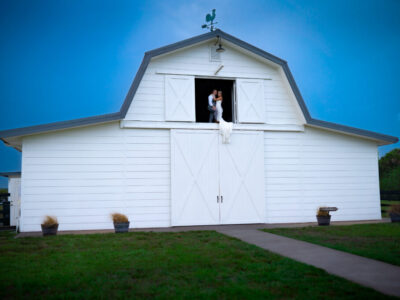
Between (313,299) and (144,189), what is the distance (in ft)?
25.6

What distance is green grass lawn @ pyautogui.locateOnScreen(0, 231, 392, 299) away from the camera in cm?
441

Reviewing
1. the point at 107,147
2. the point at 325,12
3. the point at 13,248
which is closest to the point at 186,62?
the point at 107,147

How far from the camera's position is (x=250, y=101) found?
1245cm

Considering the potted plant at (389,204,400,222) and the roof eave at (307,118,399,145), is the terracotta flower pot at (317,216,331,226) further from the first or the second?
the roof eave at (307,118,399,145)

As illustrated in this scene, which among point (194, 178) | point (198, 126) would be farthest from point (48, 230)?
point (198, 126)

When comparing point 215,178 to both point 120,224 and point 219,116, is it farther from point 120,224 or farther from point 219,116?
point 120,224

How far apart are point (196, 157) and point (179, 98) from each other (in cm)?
192

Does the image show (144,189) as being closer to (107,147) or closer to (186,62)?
(107,147)

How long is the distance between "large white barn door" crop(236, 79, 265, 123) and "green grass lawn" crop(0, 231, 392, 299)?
5.37 meters

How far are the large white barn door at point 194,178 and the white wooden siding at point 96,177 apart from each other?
0.27 metres

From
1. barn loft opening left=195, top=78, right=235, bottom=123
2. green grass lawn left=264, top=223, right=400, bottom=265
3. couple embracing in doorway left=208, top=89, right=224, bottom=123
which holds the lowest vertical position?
green grass lawn left=264, top=223, right=400, bottom=265

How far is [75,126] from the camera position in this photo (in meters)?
10.8

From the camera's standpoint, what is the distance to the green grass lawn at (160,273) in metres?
4.41

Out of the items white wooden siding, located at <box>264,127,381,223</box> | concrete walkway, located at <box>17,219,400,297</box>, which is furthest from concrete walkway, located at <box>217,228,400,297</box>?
white wooden siding, located at <box>264,127,381,223</box>
